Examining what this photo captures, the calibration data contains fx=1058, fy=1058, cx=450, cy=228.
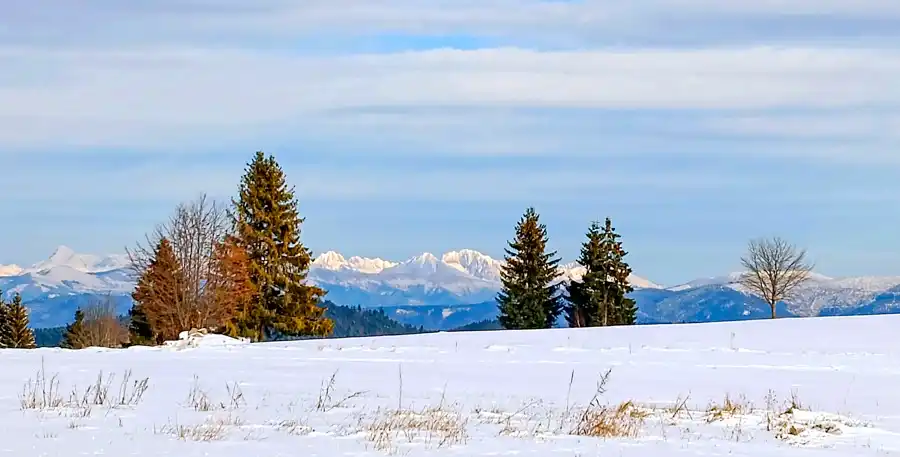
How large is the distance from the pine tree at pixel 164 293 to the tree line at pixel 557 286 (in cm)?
2081

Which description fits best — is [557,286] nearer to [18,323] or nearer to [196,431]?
[18,323]

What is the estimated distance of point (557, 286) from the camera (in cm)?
6825

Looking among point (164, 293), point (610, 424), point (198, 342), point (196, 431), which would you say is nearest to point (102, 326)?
point (164, 293)

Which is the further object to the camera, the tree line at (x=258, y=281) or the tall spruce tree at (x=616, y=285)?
the tall spruce tree at (x=616, y=285)

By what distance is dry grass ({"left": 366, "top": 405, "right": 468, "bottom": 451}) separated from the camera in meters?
9.60

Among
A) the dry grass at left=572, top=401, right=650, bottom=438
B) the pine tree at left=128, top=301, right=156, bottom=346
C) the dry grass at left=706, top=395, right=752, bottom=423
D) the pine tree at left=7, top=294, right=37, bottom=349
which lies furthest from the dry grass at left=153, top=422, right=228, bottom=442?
the pine tree at left=7, top=294, right=37, bottom=349

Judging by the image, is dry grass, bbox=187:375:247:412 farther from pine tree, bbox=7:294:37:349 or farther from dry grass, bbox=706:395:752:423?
pine tree, bbox=7:294:37:349

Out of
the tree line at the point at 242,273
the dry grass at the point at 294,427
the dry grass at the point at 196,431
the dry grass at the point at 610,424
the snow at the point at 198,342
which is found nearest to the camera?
the dry grass at the point at 196,431

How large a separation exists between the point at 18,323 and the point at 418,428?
236ft

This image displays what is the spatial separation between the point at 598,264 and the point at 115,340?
32552 millimetres

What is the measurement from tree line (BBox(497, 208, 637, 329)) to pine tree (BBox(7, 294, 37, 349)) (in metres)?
33.9

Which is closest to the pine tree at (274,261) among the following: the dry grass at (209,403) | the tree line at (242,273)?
the tree line at (242,273)

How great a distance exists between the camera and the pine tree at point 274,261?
5516 centimetres

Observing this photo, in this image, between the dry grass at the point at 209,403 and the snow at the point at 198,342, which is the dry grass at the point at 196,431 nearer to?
the dry grass at the point at 209,403
